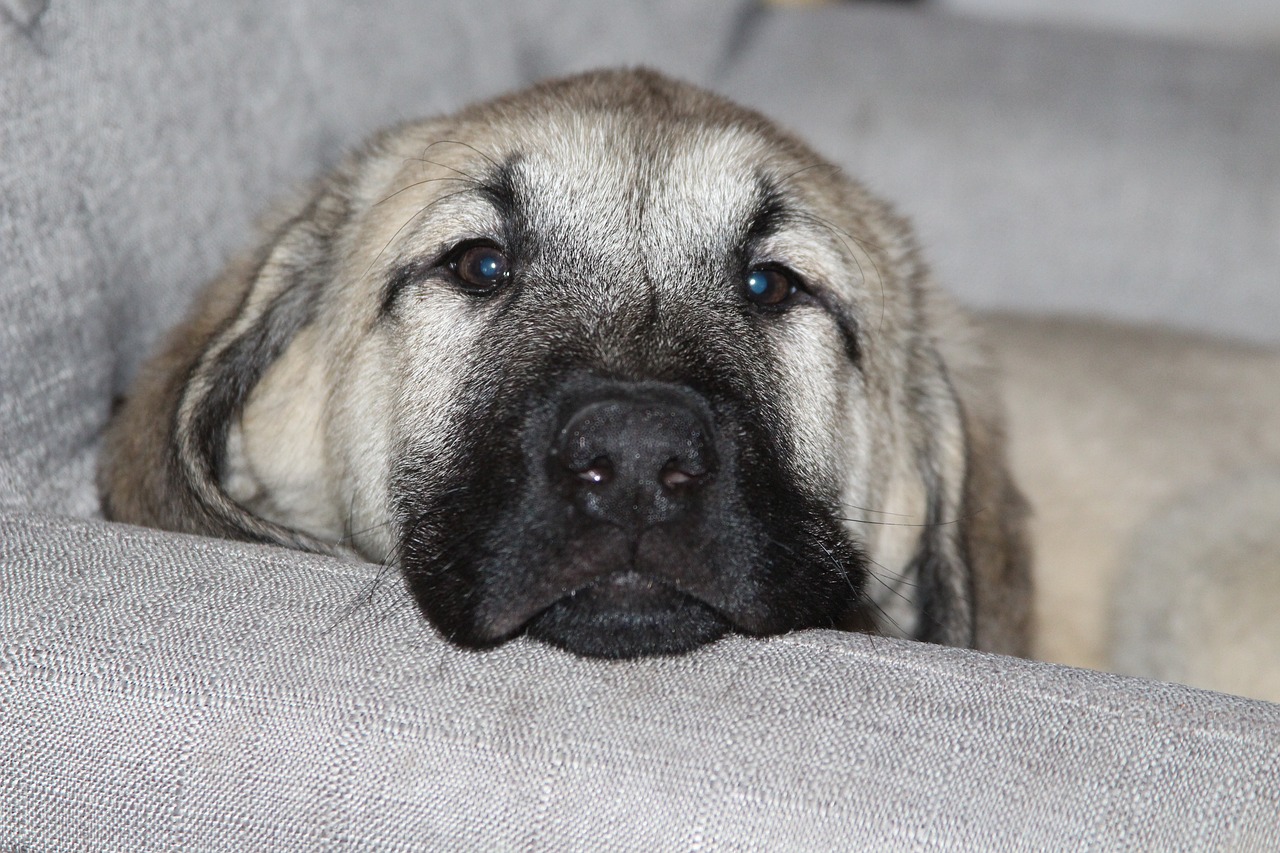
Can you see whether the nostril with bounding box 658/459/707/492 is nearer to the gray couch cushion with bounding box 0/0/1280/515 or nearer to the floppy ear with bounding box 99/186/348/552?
the floppy ear with bounding box 99/186/348/552

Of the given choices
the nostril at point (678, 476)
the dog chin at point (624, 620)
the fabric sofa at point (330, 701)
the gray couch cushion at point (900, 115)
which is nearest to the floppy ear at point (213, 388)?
the fabric sofa at point (330, 701)

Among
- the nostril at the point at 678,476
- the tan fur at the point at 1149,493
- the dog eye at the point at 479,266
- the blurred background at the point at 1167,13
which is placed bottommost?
the tan fur at the point at 1149,493

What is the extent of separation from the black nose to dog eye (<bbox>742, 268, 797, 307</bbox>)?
2.16ft

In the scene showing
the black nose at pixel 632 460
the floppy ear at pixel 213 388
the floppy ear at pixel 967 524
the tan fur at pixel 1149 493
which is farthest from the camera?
the tan fur at pixel 1149 493

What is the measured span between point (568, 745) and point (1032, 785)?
21.9 inches

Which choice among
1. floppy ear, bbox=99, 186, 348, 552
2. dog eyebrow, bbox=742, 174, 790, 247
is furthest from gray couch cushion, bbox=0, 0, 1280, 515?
dog eyebrow, bbox=742, 174, 790, 247

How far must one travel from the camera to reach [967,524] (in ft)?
8.25

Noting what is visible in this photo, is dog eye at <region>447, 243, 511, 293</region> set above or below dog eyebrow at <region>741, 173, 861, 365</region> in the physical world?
below

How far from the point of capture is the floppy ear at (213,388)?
2117mm

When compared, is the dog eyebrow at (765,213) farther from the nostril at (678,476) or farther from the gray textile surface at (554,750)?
the gray textile surface at (554,750)

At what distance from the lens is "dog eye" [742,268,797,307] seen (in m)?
2.40

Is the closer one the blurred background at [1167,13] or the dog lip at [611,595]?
the dog lip at [611,595]

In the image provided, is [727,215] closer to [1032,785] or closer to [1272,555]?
[1032,785]

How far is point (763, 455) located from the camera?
1969mm
